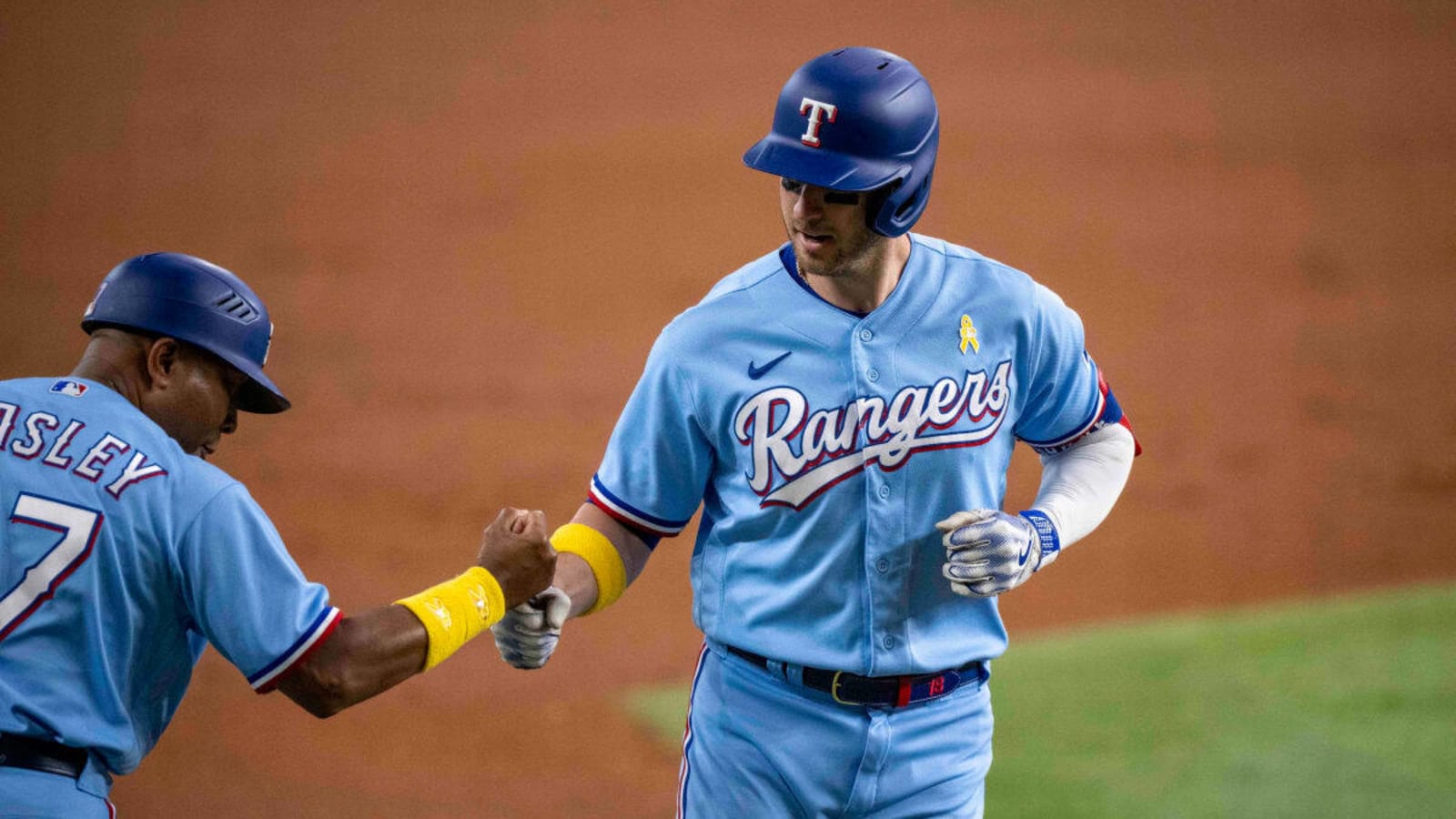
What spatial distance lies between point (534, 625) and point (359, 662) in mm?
440

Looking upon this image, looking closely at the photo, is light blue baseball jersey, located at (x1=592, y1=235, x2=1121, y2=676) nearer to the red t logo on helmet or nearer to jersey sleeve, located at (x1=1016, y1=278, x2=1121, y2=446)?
jersey sleeve, located at (x1=1016, y1=278, x2=1121, y2=446)

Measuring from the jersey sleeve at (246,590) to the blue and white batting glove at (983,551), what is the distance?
3.98ft

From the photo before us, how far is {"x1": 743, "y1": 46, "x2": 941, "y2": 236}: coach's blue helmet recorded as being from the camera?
298 centimetres

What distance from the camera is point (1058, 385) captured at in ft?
10.8

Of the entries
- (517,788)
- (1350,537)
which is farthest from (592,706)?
(1350,537)

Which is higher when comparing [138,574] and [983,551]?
[983,551]

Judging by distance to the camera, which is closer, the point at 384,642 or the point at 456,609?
the point at 384,642

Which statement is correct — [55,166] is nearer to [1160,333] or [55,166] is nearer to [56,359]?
[56,359]

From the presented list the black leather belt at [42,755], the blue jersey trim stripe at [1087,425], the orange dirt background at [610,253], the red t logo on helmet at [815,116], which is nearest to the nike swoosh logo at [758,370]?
the red t logo on helmet at [815,116]

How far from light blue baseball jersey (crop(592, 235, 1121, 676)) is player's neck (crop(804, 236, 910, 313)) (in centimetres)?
3

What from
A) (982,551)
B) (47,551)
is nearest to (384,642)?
(47,551)

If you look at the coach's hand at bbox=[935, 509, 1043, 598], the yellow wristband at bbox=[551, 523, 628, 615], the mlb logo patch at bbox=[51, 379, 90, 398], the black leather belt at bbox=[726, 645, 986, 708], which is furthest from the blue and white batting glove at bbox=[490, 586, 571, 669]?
the mlb logo patch at bbox=[51, 379, 90, 398]

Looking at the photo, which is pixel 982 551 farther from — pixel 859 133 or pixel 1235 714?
pixel 1235 714

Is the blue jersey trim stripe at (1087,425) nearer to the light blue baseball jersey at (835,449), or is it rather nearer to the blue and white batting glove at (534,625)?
the light blue baseball jersey at (835,449)
